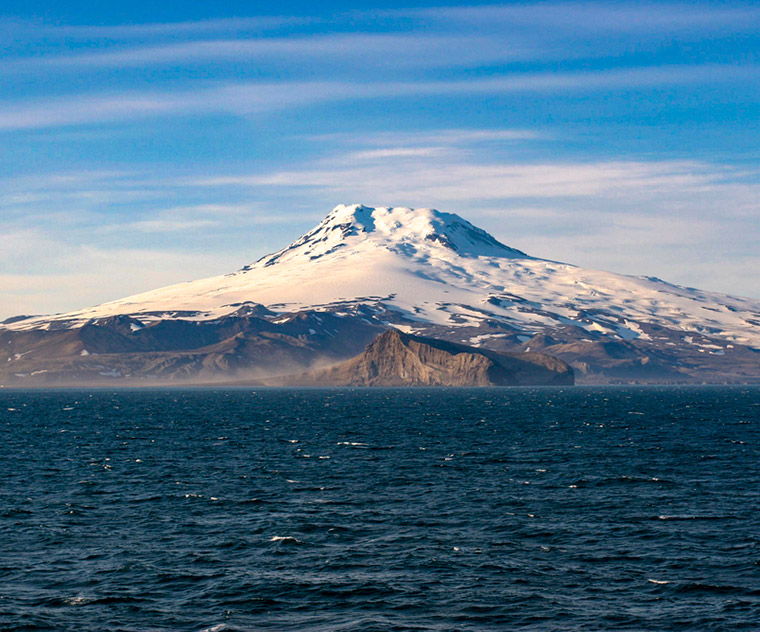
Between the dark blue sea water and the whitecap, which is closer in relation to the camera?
the dark blue sea water

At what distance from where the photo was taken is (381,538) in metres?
52.7

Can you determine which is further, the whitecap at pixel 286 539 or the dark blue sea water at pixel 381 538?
the whitecap at pixel 286 539

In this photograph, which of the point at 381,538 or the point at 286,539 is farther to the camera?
the point at 381,538

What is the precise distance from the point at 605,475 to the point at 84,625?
168 feet

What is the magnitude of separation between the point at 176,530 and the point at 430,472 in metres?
30.7

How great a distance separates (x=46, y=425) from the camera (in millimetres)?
149875

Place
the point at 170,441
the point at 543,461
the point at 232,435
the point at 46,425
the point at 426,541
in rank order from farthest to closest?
the point at 46,425, the point at 232,435, the point at 170,441, the point at 543,461, the point at 426,541

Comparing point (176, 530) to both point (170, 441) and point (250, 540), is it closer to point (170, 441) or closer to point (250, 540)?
point (250, 540)

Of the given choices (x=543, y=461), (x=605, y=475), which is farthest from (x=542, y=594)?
(x=543, y=461)

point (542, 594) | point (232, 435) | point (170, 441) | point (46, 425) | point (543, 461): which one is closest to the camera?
point (542, 594)

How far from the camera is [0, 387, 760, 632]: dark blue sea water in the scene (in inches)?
1534

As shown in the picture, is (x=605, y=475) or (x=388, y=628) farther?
(x=605, y=475)

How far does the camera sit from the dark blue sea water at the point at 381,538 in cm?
3897

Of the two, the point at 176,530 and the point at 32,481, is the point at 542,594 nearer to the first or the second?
the point at 176,530
